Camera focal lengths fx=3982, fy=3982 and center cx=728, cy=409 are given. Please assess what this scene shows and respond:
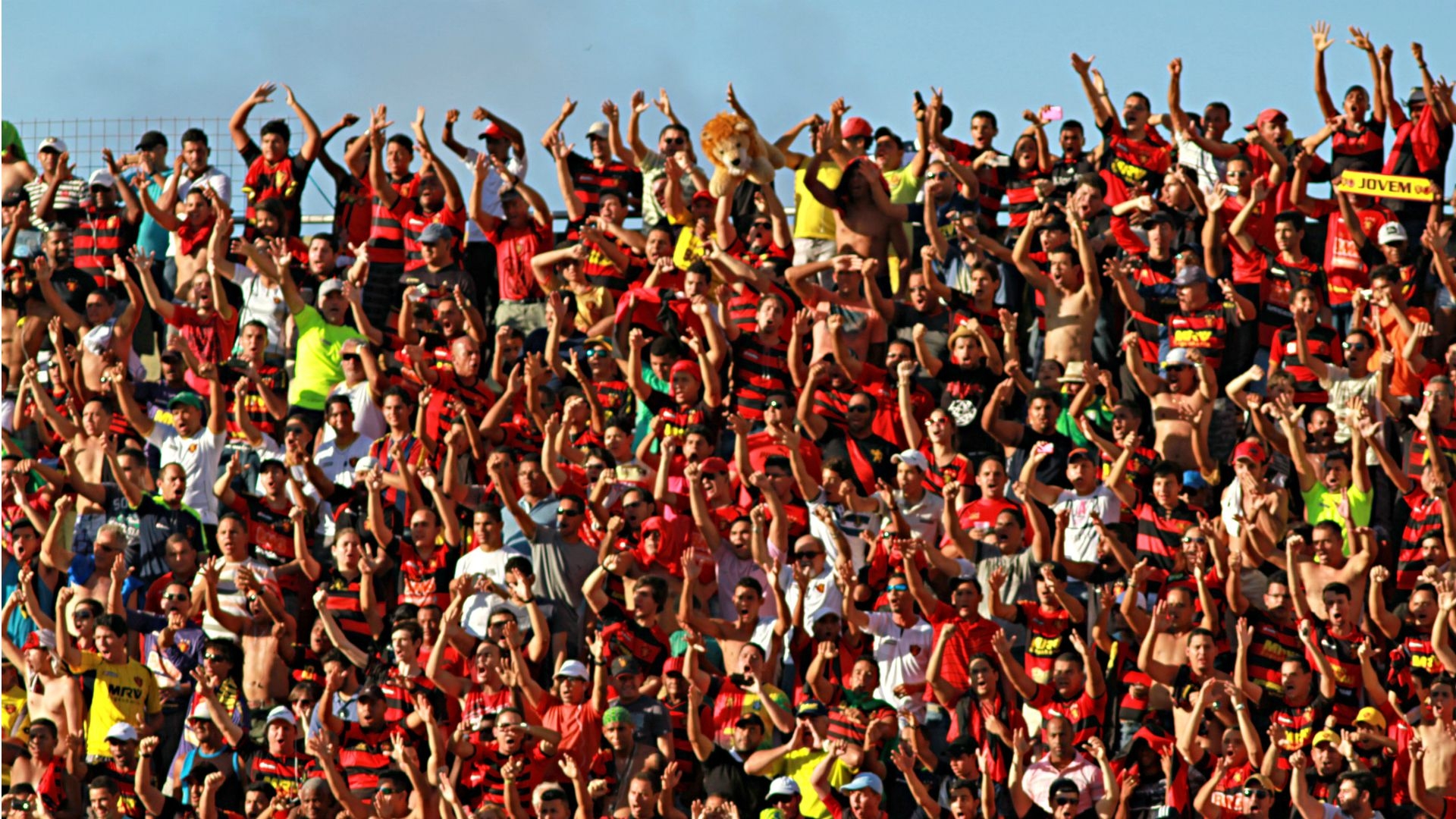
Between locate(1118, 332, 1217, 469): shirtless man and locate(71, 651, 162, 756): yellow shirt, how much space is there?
5615 millimetres

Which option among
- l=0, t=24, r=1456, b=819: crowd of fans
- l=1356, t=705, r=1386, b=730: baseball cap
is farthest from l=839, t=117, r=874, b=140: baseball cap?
l=1356, t=705, r=1386, b=730: baseball cap

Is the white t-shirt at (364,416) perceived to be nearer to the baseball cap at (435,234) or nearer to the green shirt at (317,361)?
the green shirt at (317,361)

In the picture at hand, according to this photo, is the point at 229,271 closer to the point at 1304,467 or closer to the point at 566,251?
the point at 566,251

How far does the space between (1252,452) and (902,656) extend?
2.25 metres

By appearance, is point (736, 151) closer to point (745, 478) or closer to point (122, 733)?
point (745, 478)

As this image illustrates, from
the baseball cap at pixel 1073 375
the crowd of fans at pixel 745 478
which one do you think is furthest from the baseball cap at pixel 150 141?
the baseball cap at pixel 1073 375

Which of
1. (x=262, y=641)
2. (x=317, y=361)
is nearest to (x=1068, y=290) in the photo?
(x=317, y=361)

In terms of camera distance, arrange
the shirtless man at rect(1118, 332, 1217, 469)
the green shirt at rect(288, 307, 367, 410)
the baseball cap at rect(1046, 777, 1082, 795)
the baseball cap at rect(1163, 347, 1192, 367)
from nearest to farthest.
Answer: the baseball cap at rect(1046, 777, 1082, 795), the shirtless man at rect(1118, 332, 1217, 469), the baseball cap at rect(1163, 347, 1192, 367), the green shirt at rect(288, 307, 367, 410)

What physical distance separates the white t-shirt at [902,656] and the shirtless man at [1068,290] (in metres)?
2.15

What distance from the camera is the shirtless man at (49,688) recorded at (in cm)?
2141

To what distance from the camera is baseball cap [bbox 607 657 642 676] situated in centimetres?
2070

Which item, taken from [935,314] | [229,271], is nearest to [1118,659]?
[935,314]

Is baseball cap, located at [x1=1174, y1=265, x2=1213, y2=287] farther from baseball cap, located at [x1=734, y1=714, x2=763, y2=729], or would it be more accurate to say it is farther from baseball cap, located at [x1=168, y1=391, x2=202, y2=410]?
baseball cap, located at [x1=168, y1=391, x2=202, y2=410]

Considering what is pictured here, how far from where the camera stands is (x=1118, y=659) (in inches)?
813
